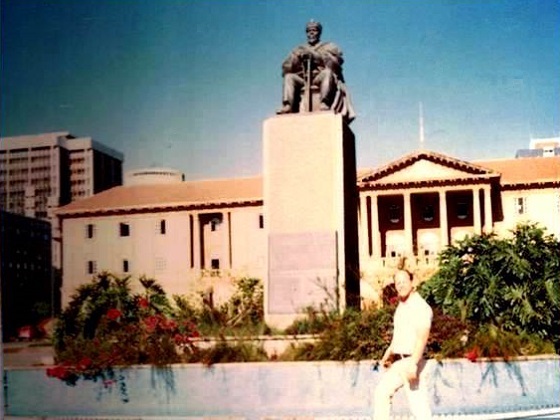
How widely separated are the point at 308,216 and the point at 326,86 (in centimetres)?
160

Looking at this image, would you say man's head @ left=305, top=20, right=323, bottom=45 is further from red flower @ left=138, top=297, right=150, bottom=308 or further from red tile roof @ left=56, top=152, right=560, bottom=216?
red flower @ left=138, top=297, right=150, bottom=308

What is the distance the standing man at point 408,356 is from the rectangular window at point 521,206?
6.36 m

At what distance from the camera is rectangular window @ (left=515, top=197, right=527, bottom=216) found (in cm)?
1250

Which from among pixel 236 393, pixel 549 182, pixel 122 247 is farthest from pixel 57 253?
pixel 549 182

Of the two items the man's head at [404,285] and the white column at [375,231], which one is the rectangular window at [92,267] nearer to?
the white column at [375,231]

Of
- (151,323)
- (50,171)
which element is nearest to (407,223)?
(50,171)

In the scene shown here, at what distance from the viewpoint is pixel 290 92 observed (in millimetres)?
10672

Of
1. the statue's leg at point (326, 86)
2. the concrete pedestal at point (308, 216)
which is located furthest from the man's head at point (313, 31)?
the concrete pedestal at point (308, 216)

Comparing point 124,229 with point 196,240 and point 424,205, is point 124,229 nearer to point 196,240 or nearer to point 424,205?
point 196,240

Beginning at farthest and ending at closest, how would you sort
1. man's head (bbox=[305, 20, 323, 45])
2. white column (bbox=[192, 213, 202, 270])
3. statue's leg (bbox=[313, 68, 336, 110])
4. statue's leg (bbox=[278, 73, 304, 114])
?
white column (bbox=[192, 213, 202, 270]), statue's leg (bbox=[278, 73, 304, 114]), statue's leg (bbox=[313, 68, 336, 110]), man's head (bbox=[305, 20, 323, 45])

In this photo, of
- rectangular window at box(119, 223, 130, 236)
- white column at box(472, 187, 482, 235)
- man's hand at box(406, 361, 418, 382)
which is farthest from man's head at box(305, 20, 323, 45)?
rectangular window at box(119, 223, 130, 236)

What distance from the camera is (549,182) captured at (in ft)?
32.6

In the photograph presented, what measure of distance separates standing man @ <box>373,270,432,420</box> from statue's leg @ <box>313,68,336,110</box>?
4.42 metres

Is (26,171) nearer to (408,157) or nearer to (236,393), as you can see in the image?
(236,393)
